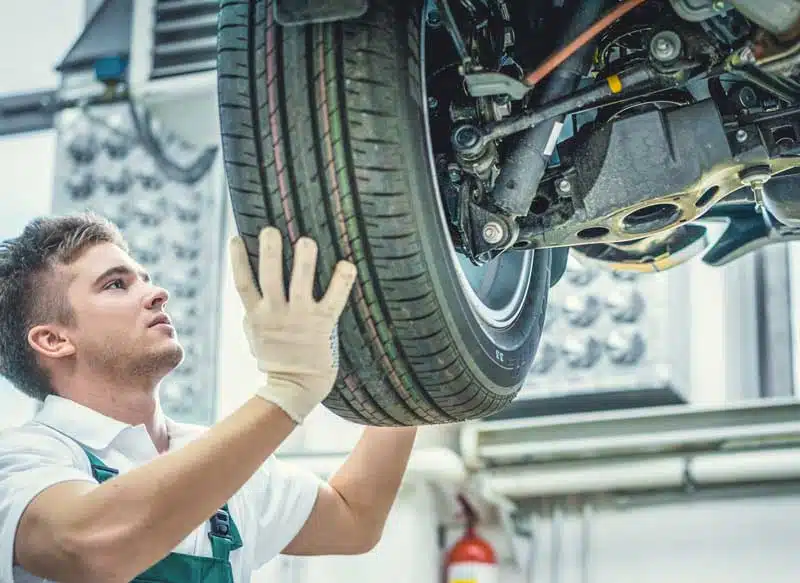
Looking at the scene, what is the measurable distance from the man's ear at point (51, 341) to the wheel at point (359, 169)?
0.75 meters

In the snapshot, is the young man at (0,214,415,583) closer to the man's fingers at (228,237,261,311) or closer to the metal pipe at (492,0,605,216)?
the man's fingers at (228,237,261,311)

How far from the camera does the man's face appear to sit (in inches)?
88.8

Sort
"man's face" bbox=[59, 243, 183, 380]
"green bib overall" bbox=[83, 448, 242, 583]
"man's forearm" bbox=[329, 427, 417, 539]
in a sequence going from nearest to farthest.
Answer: "green bib overall" bbox=[83, 448, 242, 583]
"man's face" bbox=[59, 243, 183, 380]
"man's forearm" bbox=[329, 427, 417, 539]

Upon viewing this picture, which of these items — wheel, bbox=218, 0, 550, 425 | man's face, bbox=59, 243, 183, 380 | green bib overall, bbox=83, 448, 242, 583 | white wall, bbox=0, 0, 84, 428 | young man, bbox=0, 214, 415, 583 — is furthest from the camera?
white wall, bbox=0, 0, 84, 428

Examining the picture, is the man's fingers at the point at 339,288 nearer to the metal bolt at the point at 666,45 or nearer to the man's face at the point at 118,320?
the metal bolt at the point at 666,45

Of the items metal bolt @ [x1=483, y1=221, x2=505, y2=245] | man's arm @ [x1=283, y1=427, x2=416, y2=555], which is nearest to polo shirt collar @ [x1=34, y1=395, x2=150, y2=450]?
man's arm @ [x1=283, y1=427, x2=416, y2=555]

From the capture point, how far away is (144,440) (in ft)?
7.52

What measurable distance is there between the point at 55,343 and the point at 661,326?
1.94 meters

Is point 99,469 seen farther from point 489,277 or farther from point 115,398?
point 489,277

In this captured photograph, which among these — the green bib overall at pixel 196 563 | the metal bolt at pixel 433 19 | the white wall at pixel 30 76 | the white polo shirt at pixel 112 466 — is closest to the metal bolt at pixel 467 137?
the metal bolt at pixel 433 19

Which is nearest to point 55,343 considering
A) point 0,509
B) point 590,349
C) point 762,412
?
point 0,509

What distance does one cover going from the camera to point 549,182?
71.6 inches

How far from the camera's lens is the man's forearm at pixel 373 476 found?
8.04 feet

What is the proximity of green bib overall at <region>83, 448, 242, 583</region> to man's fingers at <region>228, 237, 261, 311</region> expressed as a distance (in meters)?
0.59
